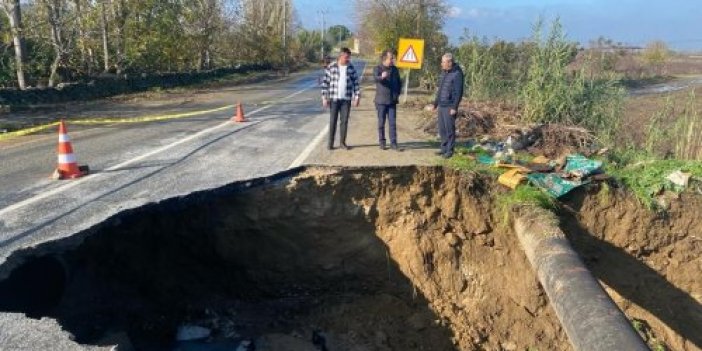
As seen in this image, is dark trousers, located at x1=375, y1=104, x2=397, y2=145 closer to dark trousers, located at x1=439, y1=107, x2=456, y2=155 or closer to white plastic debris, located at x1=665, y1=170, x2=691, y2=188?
dark trousers, located at x1=439, y1=107, x2=456, y2=155

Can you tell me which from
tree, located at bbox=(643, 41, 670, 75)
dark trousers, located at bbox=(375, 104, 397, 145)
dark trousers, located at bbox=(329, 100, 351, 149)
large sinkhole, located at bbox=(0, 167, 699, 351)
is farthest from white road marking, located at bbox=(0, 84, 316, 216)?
tree, located at bbox=(643, 41, 670, 75)

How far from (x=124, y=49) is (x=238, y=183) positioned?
→ 16478 mm

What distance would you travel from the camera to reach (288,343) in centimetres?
709

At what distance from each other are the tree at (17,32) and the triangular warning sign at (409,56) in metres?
10.2

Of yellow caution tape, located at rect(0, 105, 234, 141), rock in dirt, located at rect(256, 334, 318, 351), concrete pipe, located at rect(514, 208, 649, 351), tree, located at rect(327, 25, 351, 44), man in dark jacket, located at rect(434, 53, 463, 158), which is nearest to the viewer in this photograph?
concrete pipe, located at rect(514, 208, 649, 351)

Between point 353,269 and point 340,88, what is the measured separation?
280 centimetres

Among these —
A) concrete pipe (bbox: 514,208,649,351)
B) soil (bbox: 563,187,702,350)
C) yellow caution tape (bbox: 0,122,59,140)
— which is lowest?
soil (bbox: 563,187,702,350)

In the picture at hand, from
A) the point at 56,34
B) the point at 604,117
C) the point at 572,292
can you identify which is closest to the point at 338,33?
the point at 56,34

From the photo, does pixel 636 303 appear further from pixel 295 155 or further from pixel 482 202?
pixel 295 155

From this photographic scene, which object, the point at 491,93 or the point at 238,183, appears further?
the point at 491,93

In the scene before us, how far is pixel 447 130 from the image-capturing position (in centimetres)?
838

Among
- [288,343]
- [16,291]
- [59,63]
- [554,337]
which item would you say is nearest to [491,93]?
[554,337]

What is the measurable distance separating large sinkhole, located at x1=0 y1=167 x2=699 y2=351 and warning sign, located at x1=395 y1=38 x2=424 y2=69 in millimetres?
7702

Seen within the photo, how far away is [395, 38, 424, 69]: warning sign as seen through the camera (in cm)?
1468
